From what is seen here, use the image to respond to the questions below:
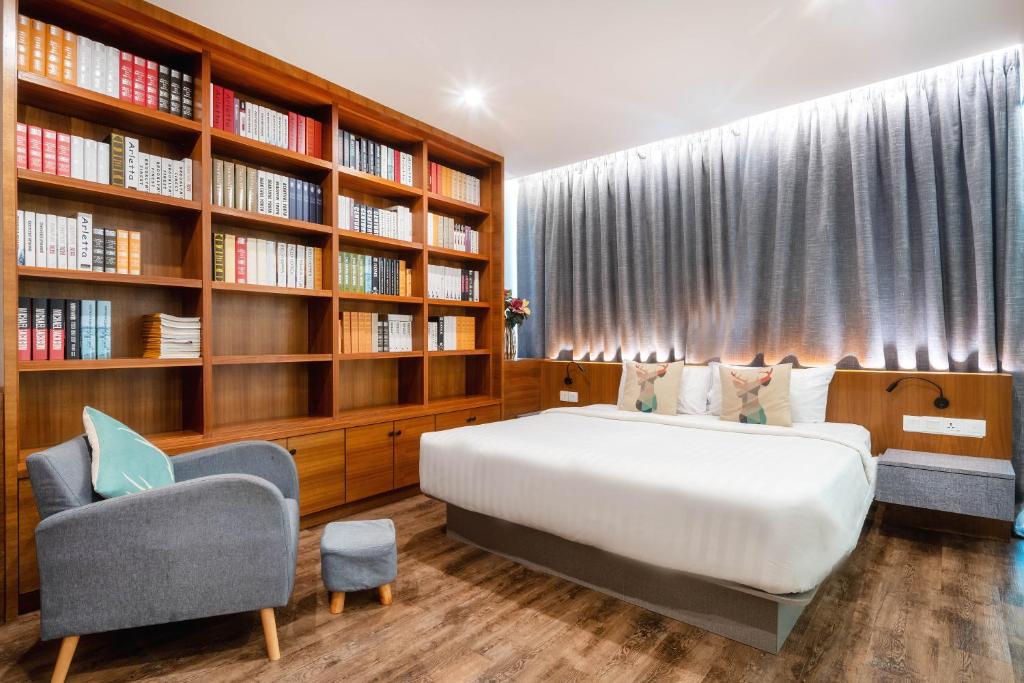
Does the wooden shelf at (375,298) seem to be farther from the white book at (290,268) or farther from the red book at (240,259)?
the red book at (240,259)

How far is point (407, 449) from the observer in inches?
141

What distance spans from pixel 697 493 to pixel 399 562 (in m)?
1.50

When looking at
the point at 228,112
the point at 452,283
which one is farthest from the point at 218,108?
the point at 452,283

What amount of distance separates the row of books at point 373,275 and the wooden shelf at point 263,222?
0.27m

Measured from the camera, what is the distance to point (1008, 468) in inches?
105

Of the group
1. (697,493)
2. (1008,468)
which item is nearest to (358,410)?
(697,493)

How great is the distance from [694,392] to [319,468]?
2.48 meters

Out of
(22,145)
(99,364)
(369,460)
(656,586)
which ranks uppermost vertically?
(22,145)

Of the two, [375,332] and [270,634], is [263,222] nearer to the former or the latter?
[375,332]

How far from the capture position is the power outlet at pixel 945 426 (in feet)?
9.58

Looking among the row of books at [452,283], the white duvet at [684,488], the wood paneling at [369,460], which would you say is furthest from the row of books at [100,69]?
the white duvet at [684,488]

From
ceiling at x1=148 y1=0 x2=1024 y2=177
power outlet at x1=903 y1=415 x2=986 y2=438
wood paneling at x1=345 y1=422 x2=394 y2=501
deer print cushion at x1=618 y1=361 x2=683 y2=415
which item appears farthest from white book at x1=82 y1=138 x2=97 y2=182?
power outlet at x1=903 y1=415 x2=986 y2=438

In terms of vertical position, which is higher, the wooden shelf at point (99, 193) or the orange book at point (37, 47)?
the orange book at point (37, 47)

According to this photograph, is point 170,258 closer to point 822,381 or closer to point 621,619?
point 621,619
